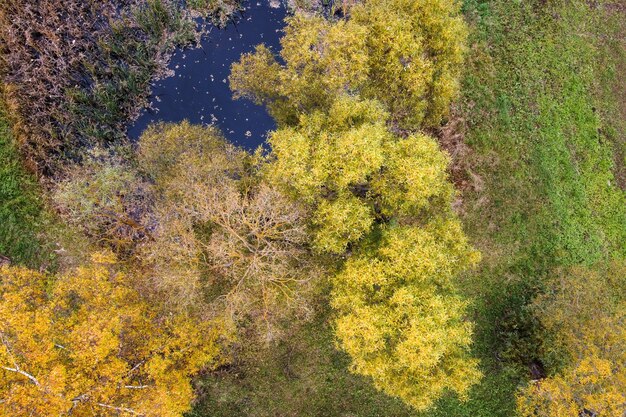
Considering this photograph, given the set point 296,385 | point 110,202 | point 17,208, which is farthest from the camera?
point 296,385

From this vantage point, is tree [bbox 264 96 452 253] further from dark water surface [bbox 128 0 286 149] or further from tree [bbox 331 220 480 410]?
dark water surface [bbox 128 0 286 149]

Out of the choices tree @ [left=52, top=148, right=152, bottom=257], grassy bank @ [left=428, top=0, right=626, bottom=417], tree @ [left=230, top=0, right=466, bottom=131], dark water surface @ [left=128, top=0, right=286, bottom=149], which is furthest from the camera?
grassy bank @ [left=428, top=0, right=626, bottom=417]

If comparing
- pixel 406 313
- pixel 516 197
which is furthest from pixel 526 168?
pixel 406 313

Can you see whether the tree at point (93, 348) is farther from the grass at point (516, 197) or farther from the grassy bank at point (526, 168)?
the grassy bank at point (526, 168)

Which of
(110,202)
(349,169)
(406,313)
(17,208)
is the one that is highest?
(349,169)

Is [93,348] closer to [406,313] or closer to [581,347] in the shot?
[406,313]

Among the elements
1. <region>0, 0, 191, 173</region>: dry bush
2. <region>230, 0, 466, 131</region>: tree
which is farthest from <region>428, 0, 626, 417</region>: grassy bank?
<region>0, 0, 191, 173</region>: dry bush
